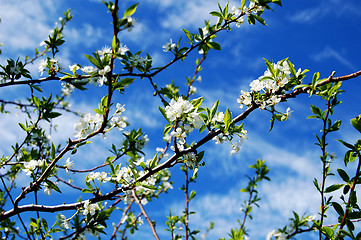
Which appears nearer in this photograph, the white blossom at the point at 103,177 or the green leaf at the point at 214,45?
the white blossom at the point at 103,177

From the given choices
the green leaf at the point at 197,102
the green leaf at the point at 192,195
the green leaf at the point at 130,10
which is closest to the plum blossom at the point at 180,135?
the green leaf at the point at 197,102

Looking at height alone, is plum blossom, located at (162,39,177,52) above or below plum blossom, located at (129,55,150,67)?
above

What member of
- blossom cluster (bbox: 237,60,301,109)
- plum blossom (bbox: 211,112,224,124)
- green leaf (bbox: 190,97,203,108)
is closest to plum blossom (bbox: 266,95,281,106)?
blossom cluster (bbox: 237,60,301,109)

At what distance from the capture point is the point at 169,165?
84.4 inches

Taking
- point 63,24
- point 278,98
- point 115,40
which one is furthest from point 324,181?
point 63,24

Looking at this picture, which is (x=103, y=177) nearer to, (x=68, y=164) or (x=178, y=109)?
(x=68, y=164)

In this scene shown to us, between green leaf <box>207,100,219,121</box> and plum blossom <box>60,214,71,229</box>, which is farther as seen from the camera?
plum blossom <box>60,214,71,229</box>

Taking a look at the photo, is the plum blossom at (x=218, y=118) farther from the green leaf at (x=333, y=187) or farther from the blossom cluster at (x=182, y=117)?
the green leaf at (x=333, y=187)

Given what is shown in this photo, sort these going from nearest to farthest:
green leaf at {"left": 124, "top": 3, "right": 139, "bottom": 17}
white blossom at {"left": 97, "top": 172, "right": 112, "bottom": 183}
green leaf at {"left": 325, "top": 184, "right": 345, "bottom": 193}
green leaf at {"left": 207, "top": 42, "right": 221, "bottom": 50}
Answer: green leaf at {"left": 124, "top": 3, "right": 139, "bottom": 17}
green leaf at {"left": 325, "top": 184, "right": 345, "bottom": 193}
white blossom at {"left": 97, "top": 172, "right": 112, "bottom": 183}
green leaf at {"left": 207, "top": 42, "right": 221, "bottom": 50}

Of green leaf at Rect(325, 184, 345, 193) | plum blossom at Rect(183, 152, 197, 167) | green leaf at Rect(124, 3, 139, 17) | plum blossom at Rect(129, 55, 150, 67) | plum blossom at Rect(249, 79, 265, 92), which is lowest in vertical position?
green leaf at Rect(325, 184, 345, 193)

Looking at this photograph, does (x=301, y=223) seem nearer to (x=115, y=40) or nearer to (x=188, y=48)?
(x=188, y=48)

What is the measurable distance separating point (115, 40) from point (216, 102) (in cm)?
89

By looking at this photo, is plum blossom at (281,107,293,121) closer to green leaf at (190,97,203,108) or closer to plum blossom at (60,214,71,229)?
green leaf at (190,97,203,108)

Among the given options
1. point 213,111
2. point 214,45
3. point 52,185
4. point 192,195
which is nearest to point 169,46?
point 214,45
